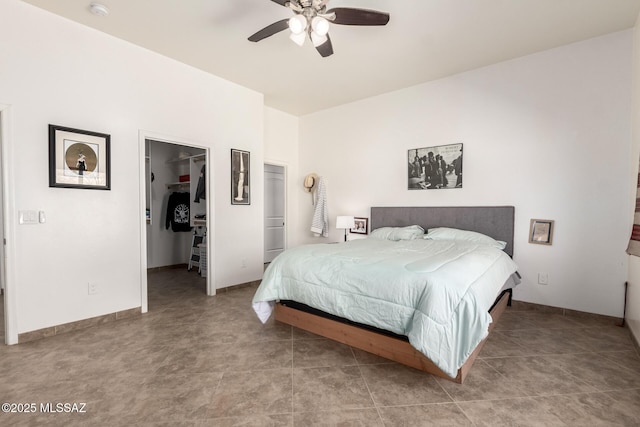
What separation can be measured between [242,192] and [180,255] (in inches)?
92.5

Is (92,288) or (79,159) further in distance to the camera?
(92,288)

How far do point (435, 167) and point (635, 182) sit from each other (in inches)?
73.4

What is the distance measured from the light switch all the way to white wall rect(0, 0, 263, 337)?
4 centimetres

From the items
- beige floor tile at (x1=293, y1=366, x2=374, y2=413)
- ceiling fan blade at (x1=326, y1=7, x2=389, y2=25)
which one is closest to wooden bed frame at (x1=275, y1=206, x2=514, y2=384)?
beige floor tile at (x1=293, y1=366, x2=374, y2=413)

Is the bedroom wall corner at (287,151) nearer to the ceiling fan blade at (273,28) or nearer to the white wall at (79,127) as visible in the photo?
the white wall at (79,127)

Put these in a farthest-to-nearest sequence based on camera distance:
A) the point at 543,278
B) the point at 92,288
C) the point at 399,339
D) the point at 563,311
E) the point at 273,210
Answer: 1. the point at 273,210
2. the point at 543,278
3. the point at 563,311
4. the point at 92,288
5. the point at 399,339

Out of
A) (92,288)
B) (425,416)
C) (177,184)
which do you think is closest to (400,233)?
(425,416)

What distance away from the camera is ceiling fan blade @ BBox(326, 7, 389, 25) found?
214cm

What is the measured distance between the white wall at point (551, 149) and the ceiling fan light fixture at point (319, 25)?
2.37 m

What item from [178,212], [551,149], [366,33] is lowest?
[178,212]

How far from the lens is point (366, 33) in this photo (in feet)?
9.41

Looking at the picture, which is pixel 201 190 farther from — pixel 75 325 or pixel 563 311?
pixel 563 311

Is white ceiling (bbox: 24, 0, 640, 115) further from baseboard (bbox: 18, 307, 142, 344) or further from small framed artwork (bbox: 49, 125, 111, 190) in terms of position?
baseboard (bbox: 18, 307, 142, 344)

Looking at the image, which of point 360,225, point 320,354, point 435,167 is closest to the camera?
point 320,354
